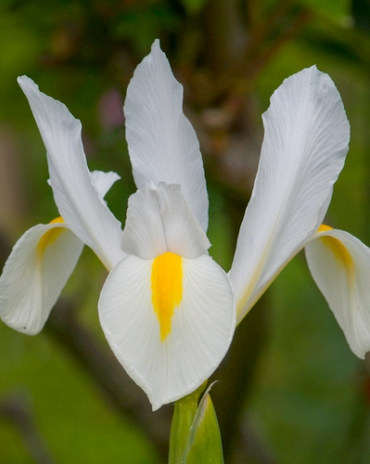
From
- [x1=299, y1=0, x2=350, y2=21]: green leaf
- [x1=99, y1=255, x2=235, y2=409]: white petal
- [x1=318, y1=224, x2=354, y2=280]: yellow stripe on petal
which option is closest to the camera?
[x1=99, y1=255, x2=235, y2=409]: white petal

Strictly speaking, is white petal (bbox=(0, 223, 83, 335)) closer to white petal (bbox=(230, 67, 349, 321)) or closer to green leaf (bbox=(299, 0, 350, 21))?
white petal (bbox=(230, 67, 349, 321))

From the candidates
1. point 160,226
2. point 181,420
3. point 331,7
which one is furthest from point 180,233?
point 331,7

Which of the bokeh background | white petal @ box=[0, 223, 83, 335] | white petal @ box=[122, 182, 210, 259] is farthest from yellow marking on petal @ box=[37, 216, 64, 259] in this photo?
the bokeh background

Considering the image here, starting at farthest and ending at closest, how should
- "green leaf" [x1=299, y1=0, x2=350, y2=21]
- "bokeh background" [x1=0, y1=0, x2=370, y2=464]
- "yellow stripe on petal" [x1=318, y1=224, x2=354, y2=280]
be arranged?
1. "bokeh background" [x1=0, y1=0, x2=370, y2=464]
2. "green leaf" [x1=299, y1=0, x2=350, y2=21]
3. "yellow stripe on petal" [x1=318, y1=224, x2=354, y2=280]

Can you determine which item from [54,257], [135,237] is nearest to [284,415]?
[54,257]

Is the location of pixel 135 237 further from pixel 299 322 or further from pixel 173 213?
pixel 299 322

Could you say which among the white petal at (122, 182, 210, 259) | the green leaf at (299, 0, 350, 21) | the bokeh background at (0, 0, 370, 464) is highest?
the green leaf at (299, 0, 350, 21)

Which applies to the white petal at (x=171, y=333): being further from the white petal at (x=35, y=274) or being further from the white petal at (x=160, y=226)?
the white petal at (x=35, y=274)

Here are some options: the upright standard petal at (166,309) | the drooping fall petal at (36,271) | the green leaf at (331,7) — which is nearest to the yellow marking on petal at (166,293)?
the upright standard petal at (166,309)
